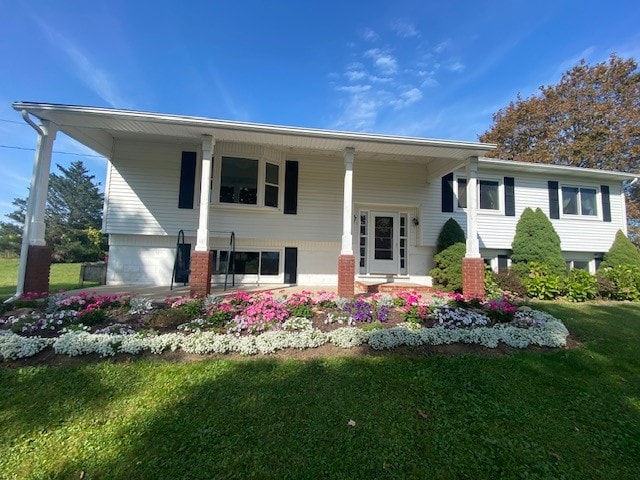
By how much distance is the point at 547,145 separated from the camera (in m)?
18.2

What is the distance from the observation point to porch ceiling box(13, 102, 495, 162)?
5.83 m

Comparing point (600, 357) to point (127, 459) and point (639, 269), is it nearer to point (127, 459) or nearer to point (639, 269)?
point (127, 459)

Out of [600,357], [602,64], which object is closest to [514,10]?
[600,357]

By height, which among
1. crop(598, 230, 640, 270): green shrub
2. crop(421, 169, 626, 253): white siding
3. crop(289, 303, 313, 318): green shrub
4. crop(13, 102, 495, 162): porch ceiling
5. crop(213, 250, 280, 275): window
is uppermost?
crop(13, 102, 495, 162): porch ceiling

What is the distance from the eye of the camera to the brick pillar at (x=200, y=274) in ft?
19.9

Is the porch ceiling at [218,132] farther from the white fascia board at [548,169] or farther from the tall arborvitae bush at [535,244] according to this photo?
the tall arborvitae bush at [535,244]

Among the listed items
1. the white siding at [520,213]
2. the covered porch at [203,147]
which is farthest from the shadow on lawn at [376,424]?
the white siding at [520,213]

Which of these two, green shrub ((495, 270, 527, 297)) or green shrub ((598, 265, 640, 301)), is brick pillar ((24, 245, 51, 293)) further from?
green shrub ((598, 265, 640, 301))

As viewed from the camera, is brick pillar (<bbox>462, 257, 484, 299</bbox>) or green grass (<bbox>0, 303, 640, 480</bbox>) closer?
green grass (<bbox>0, 303, 640, 480</bbox>)

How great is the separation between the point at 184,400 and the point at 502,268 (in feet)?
34.5

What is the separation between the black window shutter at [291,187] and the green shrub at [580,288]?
7.53 meters

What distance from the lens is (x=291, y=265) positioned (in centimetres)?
891

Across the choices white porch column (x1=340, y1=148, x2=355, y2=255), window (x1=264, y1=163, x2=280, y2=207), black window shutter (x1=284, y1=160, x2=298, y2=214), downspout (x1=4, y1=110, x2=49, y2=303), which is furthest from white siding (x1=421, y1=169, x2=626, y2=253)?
downspout (x1=4, y1=110, x2=49, y2=303)

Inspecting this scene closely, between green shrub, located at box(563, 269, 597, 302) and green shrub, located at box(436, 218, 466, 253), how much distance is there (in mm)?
2724
